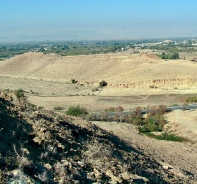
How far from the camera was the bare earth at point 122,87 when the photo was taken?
70.9 ft

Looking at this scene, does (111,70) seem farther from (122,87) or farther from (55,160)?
(55,160)

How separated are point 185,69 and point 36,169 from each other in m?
73.1

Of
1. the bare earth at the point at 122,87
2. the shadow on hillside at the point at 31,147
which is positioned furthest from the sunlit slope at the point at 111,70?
the shadow on hillside at the point at 31,147

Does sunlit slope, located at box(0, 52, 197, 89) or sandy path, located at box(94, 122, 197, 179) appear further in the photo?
sunlit slope, located at box(0, 52, 197, 89)

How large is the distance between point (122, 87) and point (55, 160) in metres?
61.4

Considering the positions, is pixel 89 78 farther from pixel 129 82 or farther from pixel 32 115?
pixel 32 115

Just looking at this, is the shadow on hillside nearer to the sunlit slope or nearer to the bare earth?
the bare earth

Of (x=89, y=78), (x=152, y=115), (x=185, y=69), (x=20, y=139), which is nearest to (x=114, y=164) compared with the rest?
(x=20, y=139)

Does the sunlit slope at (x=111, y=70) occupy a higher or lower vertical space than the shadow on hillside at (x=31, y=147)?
lower

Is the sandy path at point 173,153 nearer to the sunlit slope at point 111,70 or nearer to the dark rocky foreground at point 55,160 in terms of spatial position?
the dark rocky foreground at point 55,160

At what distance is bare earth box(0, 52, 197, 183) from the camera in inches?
851

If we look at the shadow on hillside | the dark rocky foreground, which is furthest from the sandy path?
the dark rocky foreground

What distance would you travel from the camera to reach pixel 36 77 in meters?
96.7

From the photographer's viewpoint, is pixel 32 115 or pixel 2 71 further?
pixel 2 71
